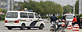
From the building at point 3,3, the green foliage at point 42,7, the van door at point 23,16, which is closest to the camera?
the van door at point 23,16

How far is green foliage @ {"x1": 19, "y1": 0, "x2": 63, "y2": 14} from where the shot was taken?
80.6m

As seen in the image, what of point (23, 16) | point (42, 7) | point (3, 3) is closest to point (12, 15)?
point (23, 16)

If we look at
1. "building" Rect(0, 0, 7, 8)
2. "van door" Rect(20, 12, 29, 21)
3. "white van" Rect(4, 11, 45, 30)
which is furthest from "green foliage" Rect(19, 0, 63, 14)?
"building" Rect(0, 0, 7, 8)

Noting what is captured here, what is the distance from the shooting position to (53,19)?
25.2 meters

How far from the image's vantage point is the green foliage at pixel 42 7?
264ft

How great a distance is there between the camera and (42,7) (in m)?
98.7

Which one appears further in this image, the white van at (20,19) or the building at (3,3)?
the building at (3,3)

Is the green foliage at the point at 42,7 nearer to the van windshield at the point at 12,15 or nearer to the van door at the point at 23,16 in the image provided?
the van door at the point at 23,16

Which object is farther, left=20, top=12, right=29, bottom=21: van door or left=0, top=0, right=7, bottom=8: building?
left=0, top=0, right=7, bottom=8: building

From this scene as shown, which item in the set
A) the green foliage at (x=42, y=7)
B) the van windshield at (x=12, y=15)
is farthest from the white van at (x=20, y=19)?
the green foliage at (x=42, y=7)

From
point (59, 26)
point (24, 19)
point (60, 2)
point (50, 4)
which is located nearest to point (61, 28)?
point (59, 26)

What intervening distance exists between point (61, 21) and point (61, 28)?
0.57 meters

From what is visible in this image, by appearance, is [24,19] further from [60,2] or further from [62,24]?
[60,2]

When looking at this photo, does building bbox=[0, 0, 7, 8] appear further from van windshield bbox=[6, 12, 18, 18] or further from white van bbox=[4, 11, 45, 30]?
van windshield bbox=[6, 12, 18, 18]
